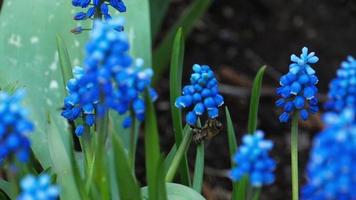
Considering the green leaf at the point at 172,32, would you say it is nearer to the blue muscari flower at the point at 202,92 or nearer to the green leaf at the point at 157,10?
the green leaf at the point at 157,10

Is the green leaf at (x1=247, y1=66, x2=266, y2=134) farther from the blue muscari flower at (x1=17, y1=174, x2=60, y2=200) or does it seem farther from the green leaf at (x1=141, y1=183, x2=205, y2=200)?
the blue muscari flower at (x1=17, y1=174, x2=60, y2=200)

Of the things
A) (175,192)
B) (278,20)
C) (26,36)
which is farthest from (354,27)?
(175,192)

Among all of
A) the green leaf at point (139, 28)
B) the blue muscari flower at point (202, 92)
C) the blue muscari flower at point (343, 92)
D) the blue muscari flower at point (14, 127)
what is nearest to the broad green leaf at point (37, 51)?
the green leaf at point (139, 28)

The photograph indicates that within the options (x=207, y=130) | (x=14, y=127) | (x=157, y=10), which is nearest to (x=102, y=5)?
(x=207, y=130)

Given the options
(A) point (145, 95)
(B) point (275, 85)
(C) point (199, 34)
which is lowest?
(A) point (145, 95)

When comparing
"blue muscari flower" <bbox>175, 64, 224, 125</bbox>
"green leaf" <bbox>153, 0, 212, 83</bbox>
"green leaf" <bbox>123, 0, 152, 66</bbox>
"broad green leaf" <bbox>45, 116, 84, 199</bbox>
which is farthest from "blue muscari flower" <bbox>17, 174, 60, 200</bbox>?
"green leaf" <bbox>153, 0, 212, 83</bbox>

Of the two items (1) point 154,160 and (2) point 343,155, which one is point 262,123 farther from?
(2) point 343,155

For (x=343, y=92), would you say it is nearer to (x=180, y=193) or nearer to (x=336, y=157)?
(x=336, y=157)
